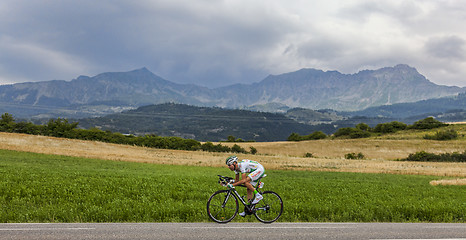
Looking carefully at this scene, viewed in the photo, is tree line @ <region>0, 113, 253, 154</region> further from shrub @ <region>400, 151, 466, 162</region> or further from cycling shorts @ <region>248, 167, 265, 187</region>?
cycling shorts @ <region>248, 167, 265, 187</region>

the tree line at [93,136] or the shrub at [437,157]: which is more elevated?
the tree line at [93,136]

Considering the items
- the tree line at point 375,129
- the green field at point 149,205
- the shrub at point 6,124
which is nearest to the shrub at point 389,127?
the tree line at point 375,129

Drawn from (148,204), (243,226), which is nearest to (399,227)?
(243,226)

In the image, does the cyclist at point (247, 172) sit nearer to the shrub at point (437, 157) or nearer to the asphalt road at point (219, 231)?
the asphalt road at point (219, 231)

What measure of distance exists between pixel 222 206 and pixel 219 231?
140 cm

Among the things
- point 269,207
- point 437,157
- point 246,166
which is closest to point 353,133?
point 437,157

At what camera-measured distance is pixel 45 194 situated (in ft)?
61.0

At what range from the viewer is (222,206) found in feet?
46.1

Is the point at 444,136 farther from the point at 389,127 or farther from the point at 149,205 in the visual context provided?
the point at 149,205

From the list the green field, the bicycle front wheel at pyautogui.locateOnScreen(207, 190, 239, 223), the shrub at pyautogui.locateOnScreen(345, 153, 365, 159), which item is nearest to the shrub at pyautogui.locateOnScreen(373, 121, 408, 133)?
the shrub at pyautogui.locateOnScreen(345, 153, 365, 159)

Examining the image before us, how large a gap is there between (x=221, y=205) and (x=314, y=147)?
108213 millimetres

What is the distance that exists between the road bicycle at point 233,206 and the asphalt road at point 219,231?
367 millimetres

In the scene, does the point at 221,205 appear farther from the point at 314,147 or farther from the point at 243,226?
the point at 314,147

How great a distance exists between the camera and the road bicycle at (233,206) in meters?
13.9
